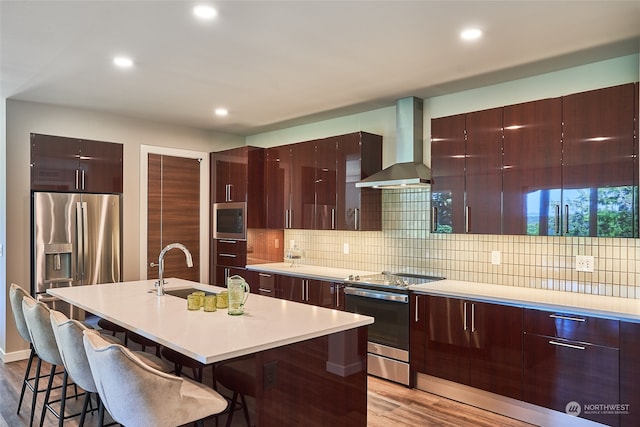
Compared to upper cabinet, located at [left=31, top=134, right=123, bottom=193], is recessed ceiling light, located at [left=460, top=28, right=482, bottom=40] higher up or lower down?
higher up

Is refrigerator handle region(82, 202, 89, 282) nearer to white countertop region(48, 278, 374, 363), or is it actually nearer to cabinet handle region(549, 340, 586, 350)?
white countertop region(48, 278, 374, 363)

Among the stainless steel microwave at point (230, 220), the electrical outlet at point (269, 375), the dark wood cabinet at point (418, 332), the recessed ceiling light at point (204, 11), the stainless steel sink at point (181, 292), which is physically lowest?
the dark wood cabinet at point (418, 332)

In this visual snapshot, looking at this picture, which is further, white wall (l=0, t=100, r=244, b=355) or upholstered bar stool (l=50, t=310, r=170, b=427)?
white wall (l=0, t=100, r=244, b=355)

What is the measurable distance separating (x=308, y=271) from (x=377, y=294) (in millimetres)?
1120

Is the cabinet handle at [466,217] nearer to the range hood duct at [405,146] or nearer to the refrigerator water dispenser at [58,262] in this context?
the range hood duct at [405,146]

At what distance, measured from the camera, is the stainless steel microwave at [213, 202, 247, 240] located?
5371mm

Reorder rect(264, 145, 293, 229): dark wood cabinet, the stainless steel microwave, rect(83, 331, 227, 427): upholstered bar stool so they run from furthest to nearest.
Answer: the stainless steel microwave
rect(264, 145, 293, 229): dark wood cabinet
rect(83, 331, 227, 427): upholstered bar stool

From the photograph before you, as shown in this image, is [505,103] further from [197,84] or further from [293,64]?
[197,84]

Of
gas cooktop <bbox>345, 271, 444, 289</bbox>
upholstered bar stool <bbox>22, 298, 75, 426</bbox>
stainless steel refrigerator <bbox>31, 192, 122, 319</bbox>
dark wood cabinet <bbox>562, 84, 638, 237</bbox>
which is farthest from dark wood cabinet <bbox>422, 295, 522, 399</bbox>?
stainless steel refrigerator <bbox>31, 192, 122, 319</bbox>

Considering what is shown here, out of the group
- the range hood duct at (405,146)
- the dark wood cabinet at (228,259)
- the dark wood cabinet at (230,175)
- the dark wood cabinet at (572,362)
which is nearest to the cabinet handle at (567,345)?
the dark wood cabinet at (572,362)

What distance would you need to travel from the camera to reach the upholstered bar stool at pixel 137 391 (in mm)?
1757

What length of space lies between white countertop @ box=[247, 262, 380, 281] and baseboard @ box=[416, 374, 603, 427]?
1257 mm

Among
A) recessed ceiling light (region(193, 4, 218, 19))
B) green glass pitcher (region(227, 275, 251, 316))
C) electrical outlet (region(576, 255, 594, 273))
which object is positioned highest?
recessed ceiling light (region(193, 4, 218, 19))

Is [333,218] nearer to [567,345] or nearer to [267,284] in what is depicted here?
[267,284]
